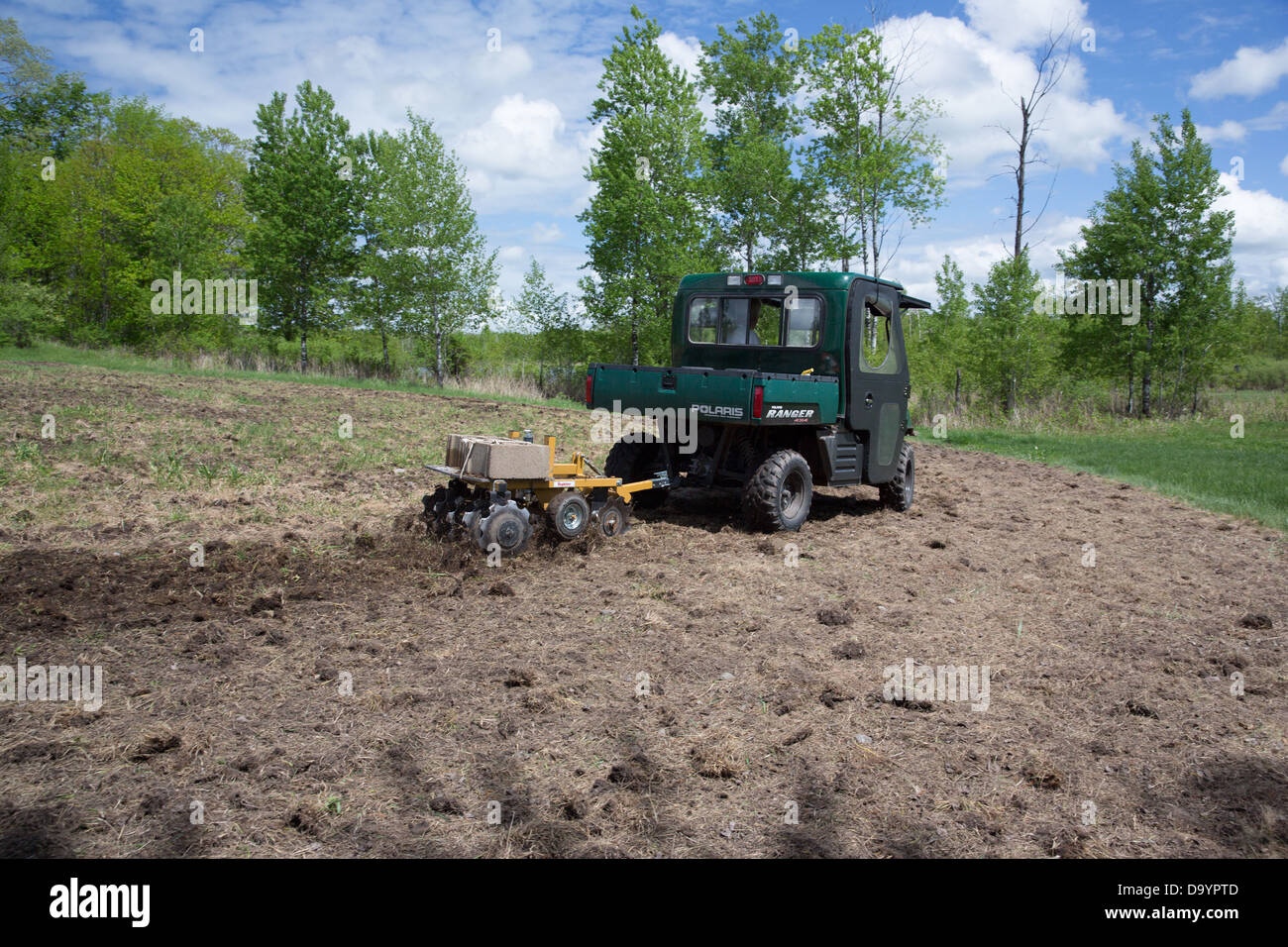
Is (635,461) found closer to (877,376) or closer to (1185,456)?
(877,376)

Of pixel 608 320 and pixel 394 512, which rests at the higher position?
pixel 608 320

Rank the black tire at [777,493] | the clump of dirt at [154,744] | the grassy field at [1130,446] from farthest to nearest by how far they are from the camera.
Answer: the grassy field at [1130,446] < the black tire at [777,493] < the clump of dirt at [154,744]

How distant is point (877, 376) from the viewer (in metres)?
9.21

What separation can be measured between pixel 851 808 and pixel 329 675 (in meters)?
2.88

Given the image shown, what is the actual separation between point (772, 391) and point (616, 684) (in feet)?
13.1

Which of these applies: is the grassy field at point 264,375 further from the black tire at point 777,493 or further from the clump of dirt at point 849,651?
the clump of dirt at point 849,651

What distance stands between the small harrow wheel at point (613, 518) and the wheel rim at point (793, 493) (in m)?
1.68

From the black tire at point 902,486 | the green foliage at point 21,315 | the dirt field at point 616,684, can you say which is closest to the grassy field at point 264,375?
the green foliage at point 21,315

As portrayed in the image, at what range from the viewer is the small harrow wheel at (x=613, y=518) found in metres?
7.79

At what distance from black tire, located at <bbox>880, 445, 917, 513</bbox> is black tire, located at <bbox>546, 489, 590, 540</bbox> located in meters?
4.33

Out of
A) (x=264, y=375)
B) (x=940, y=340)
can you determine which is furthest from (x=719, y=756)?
(x=940, y=340)
